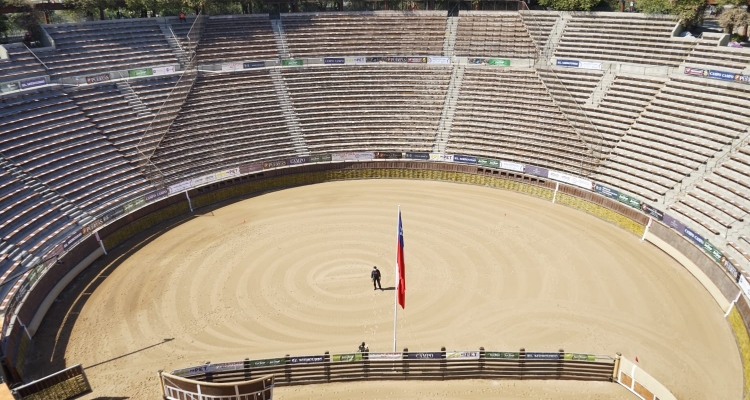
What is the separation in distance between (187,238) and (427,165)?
73.3ft

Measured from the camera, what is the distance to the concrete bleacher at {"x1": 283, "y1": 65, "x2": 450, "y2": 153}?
4894 cm

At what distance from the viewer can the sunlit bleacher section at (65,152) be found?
3628cm

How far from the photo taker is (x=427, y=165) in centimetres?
4734

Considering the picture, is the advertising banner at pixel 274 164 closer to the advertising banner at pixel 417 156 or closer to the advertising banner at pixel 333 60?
the advertising banner at pixel 417 156

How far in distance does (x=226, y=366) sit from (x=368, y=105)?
33872mm

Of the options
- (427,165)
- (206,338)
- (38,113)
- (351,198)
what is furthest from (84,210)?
(427,165)

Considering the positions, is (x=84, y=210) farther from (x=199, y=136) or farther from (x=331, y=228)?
(x=331, y=228)

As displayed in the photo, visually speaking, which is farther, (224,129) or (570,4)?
(570,4)

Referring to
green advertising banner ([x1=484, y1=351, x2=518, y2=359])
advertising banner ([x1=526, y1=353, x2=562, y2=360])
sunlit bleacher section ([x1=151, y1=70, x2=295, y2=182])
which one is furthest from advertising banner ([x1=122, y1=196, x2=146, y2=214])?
advertising banner ([x1=526, y1=353, x2=562, y2=360])

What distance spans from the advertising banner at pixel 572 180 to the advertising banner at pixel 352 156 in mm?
16252

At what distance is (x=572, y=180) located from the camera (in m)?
41.6

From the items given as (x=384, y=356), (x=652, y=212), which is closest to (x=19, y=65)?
(x=384, y=356)

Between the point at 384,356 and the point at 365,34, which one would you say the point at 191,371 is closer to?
the point at 384,356

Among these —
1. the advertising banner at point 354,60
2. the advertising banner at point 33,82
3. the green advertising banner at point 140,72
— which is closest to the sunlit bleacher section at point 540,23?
the advertising banner at point 354,60
